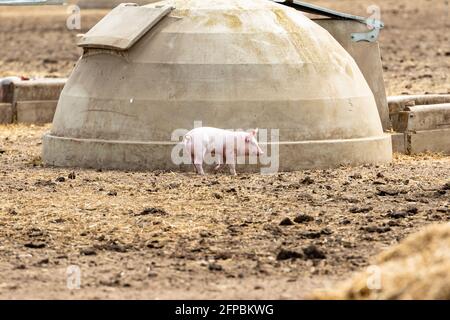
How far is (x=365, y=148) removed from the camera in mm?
15086

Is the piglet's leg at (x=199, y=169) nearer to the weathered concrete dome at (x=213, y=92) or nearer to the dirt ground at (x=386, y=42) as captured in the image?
the weathered concrete dome at (x=213, y=92)

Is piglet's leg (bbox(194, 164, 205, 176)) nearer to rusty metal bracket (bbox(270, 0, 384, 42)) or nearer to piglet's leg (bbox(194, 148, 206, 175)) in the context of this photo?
piglet's leg (bbox(194, 148, 206, 175))

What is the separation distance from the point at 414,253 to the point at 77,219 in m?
4.43

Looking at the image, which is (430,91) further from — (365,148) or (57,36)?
(57,36)

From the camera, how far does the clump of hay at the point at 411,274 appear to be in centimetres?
759

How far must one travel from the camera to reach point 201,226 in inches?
455

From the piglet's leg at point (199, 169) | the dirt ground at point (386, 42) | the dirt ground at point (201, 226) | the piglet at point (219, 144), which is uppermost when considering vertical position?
the dirt ground at point (386, 42)

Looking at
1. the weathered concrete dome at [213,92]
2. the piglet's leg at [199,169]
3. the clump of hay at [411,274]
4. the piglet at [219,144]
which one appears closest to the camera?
the clump of hay at [411,274]

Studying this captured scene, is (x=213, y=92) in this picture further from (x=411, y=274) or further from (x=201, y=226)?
(x=411, y=274)

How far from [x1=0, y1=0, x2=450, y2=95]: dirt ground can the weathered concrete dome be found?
8.99 metres

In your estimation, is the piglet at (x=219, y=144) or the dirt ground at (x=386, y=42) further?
the dirt ground at (x=386, y=42)

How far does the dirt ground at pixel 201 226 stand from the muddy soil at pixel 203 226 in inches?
0.5

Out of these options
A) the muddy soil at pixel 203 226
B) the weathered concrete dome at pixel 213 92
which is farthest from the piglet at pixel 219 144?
the weathered concrete dome at pixel 213 92

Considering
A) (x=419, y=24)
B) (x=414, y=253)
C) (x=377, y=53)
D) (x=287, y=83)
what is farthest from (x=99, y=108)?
(x=419, y=24)
